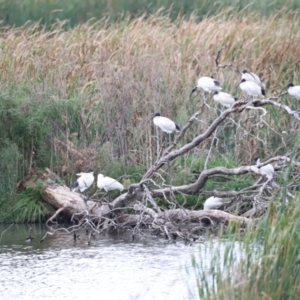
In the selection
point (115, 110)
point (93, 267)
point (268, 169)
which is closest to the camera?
point (93, 267)

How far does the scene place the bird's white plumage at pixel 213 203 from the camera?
940 cm

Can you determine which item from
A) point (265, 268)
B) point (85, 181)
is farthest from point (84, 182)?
point (265, 268)

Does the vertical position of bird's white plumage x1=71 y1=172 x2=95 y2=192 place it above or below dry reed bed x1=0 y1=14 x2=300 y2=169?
below

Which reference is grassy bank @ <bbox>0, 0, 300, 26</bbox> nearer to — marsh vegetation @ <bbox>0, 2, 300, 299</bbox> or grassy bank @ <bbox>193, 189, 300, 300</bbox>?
marsh vegetation @ <bbox>0, 2, 300, 299</bbox>

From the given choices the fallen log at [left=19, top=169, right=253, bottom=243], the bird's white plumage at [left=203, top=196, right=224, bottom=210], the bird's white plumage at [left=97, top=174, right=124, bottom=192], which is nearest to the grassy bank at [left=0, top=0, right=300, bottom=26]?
the fallen log at [left=19, top=169, right=253, bottom=243]

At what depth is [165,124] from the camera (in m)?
9.87

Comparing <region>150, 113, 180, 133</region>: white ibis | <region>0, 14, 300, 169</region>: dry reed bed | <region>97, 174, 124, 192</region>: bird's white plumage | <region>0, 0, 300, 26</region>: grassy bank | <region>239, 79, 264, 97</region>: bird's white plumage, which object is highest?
<region>0, 0, 300, 26</region>: grassy bank

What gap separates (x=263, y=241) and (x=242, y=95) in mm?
6147

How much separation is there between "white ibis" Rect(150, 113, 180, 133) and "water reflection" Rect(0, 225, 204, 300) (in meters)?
1.23

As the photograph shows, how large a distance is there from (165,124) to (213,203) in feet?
3.35

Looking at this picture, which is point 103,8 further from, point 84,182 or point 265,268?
point 265,268

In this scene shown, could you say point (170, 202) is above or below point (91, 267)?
above

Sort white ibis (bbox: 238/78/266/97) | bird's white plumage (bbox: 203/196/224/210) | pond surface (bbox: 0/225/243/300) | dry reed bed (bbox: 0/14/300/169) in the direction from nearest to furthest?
pond surface (bbox: 0/225/243/300) < bird's white plumage (bbox: 203/196/224/210) < white ibis (bbox: 238/78/266/97) < dry reed bed (bbox: 0/14/300/169)

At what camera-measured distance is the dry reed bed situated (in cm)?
1086
